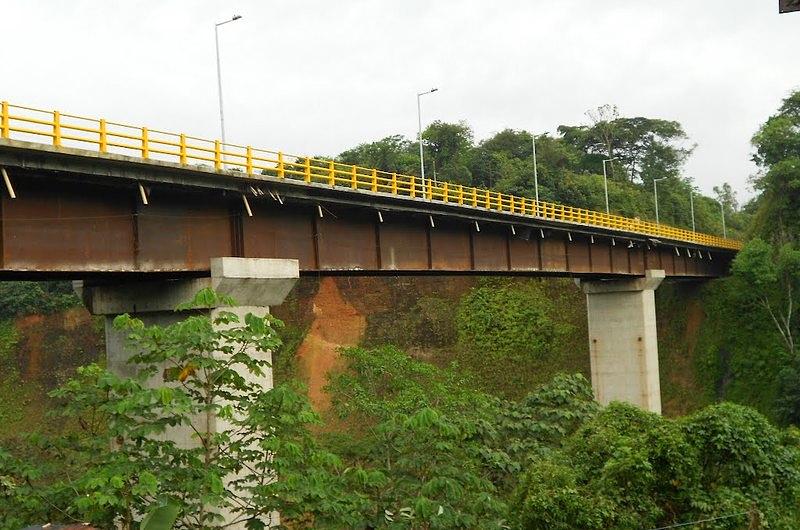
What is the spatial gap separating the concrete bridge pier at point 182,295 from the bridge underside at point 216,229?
0.59m

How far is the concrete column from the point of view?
4969 centimetres

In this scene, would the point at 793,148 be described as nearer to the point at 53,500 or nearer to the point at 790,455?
the point at 790,455

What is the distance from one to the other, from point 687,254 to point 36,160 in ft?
152

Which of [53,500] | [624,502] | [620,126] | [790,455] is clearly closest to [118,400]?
[53,500]

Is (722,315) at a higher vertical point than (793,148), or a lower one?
lower

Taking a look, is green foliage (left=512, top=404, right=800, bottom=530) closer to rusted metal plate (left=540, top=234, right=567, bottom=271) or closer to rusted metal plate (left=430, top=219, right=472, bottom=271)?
rusted metal plate (left=430, top=219, right=472, bottom=271)

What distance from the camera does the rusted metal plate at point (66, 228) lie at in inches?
755

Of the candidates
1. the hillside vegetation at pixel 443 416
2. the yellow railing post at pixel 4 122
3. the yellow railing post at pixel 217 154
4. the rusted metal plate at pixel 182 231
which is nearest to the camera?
the hillside vegetation at pixel 443 416

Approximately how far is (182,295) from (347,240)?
667 cm

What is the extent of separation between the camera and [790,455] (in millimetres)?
19734

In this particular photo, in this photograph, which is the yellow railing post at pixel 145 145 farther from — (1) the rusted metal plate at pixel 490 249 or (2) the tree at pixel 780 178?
(2) the tree at pixel 780 178

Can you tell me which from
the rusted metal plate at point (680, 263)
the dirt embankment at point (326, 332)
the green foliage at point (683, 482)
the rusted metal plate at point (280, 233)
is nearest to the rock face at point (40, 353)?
the dirt embankment at point (326, 332)

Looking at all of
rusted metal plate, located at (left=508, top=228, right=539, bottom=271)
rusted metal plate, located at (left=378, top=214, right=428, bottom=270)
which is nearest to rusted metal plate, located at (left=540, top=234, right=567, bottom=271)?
rusted metal plate, located at (left=508, top=228, right=539, bottom=271)

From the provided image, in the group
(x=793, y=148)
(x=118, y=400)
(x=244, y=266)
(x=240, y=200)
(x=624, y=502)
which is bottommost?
(x=624, y=502)
